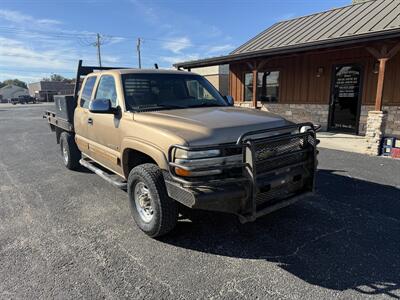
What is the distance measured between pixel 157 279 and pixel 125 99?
7.82ft

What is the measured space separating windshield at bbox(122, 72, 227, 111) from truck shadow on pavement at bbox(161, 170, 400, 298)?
1662 millimetres

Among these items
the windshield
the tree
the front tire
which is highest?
the tree

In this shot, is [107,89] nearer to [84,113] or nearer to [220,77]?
[84,113]

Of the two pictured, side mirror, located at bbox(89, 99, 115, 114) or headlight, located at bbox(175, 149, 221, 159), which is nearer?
headlight, located at bbox(175, 149, 221, 159)

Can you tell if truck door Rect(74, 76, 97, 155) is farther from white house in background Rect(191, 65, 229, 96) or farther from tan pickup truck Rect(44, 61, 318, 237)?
white house in background Rect(191, 65, 229, 96)

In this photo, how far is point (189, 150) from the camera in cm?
281

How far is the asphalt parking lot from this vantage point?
266 centimetres

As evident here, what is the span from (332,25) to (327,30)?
1.61 ft

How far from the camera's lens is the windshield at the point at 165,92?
4.12 metres

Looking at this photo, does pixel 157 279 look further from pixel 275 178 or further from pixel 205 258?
pixel 275 178

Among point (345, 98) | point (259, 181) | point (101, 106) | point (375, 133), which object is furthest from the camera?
point (345, 98)

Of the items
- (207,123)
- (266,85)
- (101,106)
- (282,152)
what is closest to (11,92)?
(266,85)

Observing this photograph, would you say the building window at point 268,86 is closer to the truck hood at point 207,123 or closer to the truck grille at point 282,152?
the truck hood at point 207,123

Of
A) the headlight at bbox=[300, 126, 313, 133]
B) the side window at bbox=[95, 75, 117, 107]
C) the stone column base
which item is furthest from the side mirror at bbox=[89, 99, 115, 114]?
the stone column base
